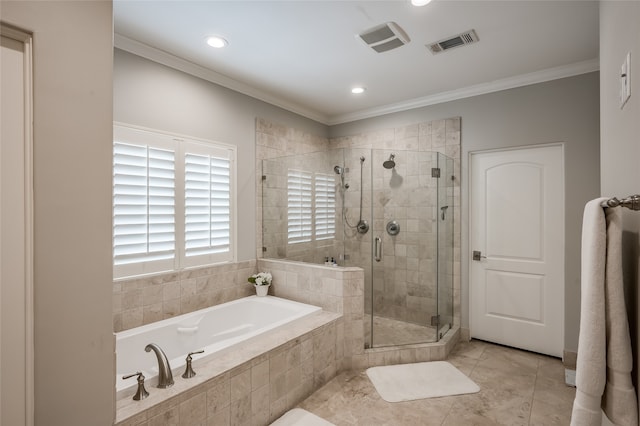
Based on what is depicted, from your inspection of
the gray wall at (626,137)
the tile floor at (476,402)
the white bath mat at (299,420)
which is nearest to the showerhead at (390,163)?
the tile floor at (476,402)

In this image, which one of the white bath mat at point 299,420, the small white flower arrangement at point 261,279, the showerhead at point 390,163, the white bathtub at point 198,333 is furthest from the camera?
the showerhead at point 390,163

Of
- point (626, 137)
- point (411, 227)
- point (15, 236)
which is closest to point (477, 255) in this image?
point (411, 227)

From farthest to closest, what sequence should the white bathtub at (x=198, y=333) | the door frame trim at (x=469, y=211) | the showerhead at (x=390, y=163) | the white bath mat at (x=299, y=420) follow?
the showerhead at (x=390, y=163), the door frame trim at (x=469, y=211), the white bath mat at (x=299, y=420), the white bathtub at (x=198, y=333)

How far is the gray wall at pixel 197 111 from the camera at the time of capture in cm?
250

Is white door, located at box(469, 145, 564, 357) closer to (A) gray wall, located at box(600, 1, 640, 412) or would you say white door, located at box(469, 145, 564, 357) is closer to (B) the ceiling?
(B) the ceiling

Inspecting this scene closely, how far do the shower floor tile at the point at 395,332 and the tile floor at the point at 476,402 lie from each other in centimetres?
37

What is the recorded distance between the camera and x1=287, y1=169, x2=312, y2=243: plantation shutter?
3.46 metres

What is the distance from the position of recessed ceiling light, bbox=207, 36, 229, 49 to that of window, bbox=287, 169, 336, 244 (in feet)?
4.62

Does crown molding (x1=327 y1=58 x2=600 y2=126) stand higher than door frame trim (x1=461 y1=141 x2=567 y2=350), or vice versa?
crown molding (x1=327 y1=58 x2=600 y2=126)

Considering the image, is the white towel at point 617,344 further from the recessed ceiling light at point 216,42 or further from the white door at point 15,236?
the recessed ceiling light at point 216,42

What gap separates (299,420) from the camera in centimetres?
212

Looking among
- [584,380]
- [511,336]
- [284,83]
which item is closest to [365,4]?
[284,83]

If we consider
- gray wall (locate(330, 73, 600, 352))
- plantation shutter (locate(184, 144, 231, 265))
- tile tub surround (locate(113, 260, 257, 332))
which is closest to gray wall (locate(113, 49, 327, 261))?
plantation shutter (locate(184, 144, 231, 265))

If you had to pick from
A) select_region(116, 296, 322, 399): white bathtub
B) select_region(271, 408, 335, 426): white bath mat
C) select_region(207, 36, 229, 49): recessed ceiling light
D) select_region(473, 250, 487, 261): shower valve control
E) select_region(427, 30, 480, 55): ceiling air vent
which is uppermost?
select_region(427, 30, 480, 55): ceiling air vent
